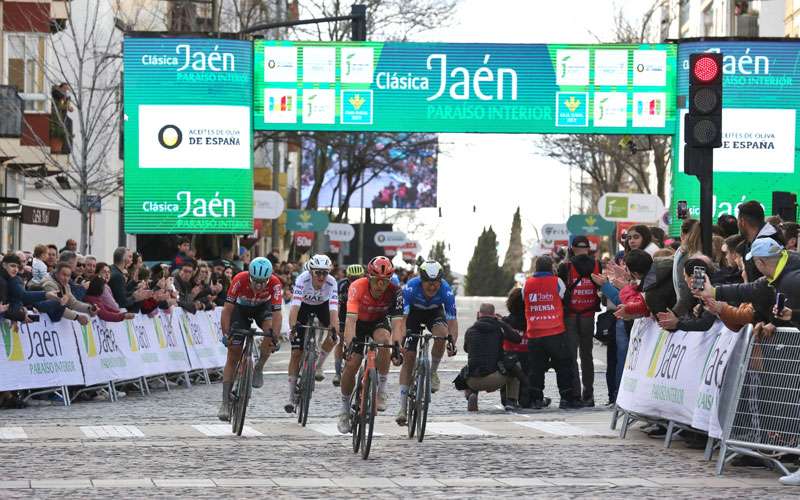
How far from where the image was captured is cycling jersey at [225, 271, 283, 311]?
17078 millimetres

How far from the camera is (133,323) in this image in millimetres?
22750

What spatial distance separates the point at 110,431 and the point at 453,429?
325 centimetres

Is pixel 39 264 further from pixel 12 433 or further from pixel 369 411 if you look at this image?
pixel 369 411

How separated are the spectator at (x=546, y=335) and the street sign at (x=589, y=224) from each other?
3146cm

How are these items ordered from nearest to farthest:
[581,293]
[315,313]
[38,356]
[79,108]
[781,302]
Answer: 1. [781,302]
2. [315,313]
3. [38,356]
4. [581,293]
5. [79,108]

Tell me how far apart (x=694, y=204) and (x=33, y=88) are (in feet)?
53.3

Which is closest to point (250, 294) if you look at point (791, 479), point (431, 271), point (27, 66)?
point (431, 271)

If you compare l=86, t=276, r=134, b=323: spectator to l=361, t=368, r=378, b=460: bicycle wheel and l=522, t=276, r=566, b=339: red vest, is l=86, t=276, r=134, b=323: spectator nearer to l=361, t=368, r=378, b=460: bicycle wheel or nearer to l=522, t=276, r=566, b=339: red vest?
l=522, t=276, r=566, b=339: red vest

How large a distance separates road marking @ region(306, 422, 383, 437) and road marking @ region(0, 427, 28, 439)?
273cm

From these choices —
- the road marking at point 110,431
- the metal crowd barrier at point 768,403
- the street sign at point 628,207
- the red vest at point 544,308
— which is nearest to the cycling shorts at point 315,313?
the red vest at point 544,308

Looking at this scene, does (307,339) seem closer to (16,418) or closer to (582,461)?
(16,418)

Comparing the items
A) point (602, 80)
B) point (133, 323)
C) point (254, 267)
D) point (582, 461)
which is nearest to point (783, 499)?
point (582, 461)

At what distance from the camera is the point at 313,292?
62.3ft

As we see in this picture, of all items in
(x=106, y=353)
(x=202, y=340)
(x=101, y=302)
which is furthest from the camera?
(x=202, y=340)
